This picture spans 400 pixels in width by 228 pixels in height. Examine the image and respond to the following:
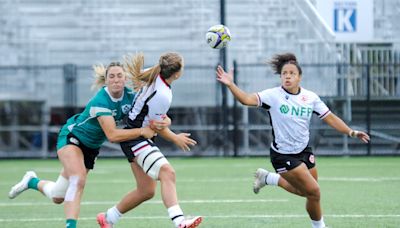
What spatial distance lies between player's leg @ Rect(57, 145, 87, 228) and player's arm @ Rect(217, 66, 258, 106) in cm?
146

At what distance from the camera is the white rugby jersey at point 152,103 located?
8156 millimetres

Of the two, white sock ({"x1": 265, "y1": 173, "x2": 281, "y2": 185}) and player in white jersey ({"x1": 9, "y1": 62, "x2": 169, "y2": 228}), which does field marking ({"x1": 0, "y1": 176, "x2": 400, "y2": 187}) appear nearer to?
white sock ({"x1": 265, "y1": 173, "x2": 281, "y2": 185})

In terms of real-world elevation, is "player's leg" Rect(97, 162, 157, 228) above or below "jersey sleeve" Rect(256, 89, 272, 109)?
below

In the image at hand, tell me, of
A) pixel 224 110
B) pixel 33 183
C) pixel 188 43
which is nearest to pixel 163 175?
pixel 33 183

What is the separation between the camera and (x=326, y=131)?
20.4 m

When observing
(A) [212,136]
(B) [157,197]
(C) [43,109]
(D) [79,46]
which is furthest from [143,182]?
(D) [79,46]

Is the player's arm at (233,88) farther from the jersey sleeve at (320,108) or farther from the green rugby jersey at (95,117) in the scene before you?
the green rugby jersey at (95,117)

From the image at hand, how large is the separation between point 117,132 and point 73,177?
2.03 ft

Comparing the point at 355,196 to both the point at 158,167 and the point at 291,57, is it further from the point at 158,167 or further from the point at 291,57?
the point at 158,167

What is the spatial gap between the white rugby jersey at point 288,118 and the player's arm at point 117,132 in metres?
1.24

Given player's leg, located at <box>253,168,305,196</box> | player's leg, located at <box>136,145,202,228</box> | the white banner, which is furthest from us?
the white banner

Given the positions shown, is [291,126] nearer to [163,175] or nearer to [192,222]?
[163,175]

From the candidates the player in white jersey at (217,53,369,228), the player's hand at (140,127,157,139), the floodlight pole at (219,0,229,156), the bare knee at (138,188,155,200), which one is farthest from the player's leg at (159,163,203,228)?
the floodlight pole at (219,0,229,156)

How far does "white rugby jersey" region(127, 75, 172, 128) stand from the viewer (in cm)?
816
